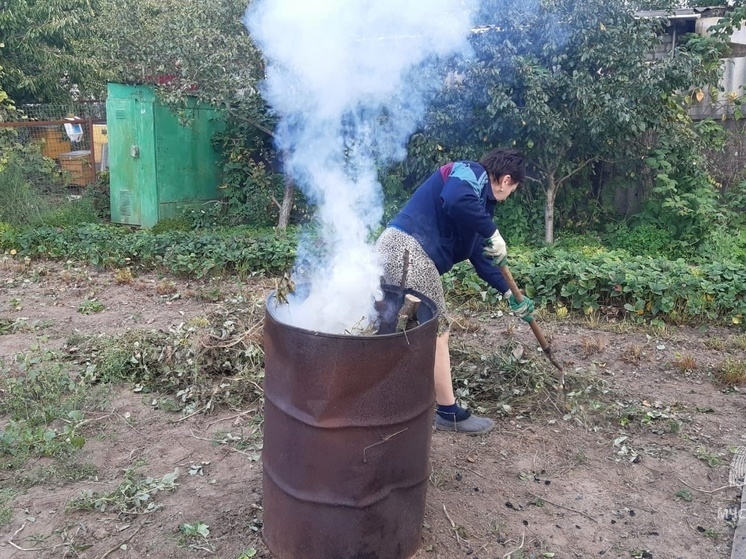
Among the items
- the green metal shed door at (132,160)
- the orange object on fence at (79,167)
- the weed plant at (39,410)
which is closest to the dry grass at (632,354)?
the weed plant at (39,410)

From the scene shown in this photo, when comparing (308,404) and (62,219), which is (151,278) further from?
(308,404)

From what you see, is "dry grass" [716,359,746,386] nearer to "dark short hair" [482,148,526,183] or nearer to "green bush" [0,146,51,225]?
"dark short hair" [482,148,526,183]

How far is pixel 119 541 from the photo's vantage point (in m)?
3.09

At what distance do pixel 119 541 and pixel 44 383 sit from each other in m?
1.93

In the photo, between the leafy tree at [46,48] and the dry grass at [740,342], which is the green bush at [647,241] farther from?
the leafy tree at [46,48]

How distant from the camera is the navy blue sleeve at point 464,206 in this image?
355cm

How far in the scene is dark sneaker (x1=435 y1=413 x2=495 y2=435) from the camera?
164 inches

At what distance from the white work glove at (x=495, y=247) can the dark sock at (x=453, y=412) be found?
0.96 meters

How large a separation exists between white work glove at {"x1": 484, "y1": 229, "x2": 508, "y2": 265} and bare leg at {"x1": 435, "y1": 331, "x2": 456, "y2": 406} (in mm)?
541

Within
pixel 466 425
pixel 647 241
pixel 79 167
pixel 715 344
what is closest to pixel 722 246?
pixel 647 241

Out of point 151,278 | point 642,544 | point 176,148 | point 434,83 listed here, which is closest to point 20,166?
point 176,148

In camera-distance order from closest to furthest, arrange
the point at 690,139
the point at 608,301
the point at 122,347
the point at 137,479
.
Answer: the point at 137,479
the point at 122,347
the point at 608,301
the point at 690,139

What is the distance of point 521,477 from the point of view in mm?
3713

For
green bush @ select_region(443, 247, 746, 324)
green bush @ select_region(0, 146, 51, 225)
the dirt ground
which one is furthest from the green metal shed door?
green bush @ select_region(443, 247, 746, 324)
